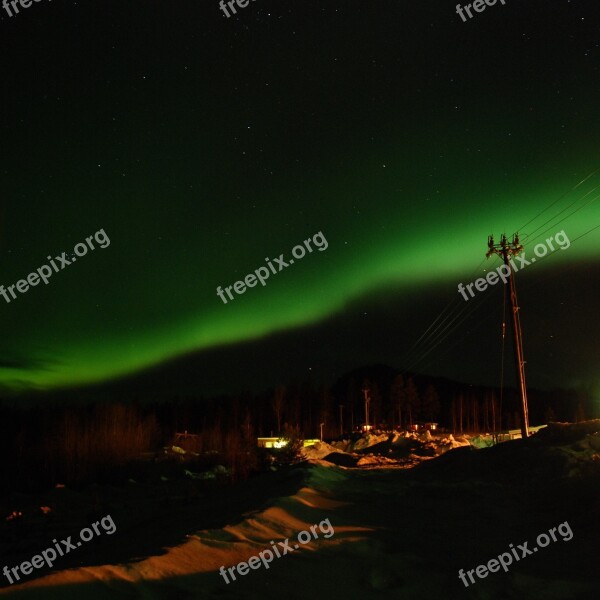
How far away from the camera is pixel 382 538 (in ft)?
27.5

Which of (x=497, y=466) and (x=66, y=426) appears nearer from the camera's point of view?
(x=497, y=466)

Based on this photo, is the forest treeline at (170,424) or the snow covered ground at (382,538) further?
the forest treeline at (170,424)

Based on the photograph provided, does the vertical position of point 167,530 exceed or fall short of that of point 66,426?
it falls short

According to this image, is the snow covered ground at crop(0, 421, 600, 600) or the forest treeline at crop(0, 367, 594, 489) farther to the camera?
the forest treeline at crop(0, 367, 594, 489)

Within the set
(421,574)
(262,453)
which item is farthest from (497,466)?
(262,453)

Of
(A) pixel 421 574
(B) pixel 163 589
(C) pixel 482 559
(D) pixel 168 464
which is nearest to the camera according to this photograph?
(B) pixel 163 589

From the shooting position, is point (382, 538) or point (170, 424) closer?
point (382, 538)

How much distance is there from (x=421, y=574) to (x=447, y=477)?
8.57 metres

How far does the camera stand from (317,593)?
6266 millimetres

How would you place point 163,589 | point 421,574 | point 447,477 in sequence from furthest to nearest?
1. point 447,477
2. point 421,574
3. point 163,589

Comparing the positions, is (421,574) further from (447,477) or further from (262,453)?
(262,453)

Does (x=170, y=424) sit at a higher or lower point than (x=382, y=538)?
higher

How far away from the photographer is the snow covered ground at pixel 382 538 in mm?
6238

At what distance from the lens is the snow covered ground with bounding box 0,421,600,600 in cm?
624
